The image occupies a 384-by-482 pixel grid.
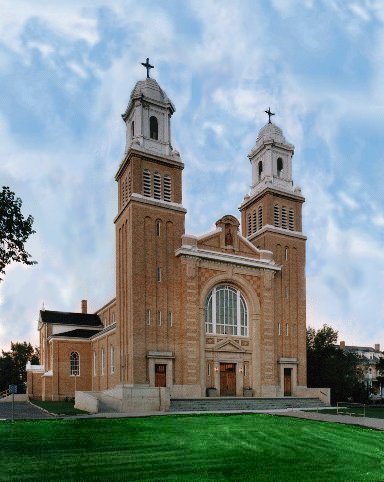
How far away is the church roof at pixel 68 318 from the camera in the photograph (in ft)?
204

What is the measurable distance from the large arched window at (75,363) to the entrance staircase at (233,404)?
21293 mm

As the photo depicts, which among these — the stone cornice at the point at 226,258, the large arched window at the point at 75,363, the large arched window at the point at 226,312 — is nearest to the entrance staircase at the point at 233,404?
the large arched window at the point at 226,312

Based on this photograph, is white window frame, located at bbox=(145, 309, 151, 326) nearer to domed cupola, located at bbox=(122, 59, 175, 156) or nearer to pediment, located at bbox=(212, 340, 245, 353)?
pediment, located at bbox=(212, 340, 245, 353)

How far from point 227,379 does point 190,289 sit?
8391 millimetres

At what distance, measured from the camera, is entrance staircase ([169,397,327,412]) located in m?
35.5

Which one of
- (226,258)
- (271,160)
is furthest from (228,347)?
(271,160)

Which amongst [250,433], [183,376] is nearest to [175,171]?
[183,376]

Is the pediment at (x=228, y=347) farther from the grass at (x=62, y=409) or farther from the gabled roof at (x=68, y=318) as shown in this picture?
the gabled roof at (x=68, y=318)

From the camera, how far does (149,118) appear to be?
4556cm

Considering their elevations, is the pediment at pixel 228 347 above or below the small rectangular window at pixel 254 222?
below

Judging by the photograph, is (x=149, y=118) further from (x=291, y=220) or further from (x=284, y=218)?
→ (x=291, y=220)

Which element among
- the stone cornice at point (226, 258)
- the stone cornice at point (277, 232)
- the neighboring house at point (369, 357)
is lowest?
the neighboring house at point (369, 357)

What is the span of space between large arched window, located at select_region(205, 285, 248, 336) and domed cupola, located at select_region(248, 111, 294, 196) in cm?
1203

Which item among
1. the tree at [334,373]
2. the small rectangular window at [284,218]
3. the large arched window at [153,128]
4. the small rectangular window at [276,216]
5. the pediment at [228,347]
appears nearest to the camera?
the pediment at [228,347]
